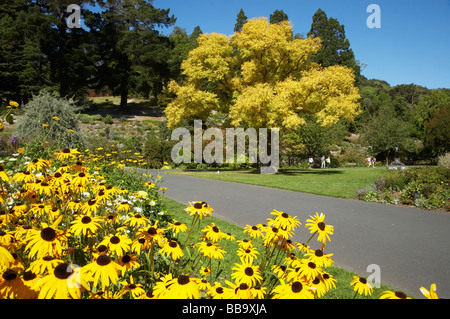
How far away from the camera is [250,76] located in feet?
55.2

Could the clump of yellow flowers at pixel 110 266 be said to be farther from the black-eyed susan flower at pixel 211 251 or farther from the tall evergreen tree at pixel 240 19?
the tall evergreen tree at pixel 240 19

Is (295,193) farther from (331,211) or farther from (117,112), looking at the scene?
(117,112)

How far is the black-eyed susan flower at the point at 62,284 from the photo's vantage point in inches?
41.9

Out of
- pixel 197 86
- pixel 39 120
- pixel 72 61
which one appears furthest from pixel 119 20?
pixel 39 120

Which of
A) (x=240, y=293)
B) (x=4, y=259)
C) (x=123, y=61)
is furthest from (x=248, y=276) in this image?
(x=123, y=61)

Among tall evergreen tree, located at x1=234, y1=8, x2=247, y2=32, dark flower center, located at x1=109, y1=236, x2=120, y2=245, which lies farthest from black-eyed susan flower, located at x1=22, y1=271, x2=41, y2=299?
tall evergreen tree, located at x1=234, y1=8, x2=247, y2=32

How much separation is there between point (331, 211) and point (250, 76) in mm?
11406

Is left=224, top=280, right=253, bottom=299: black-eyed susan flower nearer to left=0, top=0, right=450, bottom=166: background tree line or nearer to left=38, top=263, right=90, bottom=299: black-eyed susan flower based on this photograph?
left=38, top=263, right=90, bottom=299: black-eyed susan flower

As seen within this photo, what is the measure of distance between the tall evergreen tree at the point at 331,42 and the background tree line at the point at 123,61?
14cm

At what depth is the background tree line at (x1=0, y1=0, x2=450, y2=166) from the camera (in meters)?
29.9

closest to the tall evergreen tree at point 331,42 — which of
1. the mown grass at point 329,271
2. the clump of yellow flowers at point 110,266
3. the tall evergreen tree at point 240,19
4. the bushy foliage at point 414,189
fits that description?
the tall evergreen tree at point 240,19

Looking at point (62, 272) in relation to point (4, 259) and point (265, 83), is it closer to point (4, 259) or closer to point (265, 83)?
point (4, 259)

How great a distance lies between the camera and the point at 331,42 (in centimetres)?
4162

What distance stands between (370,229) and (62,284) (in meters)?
6.33
